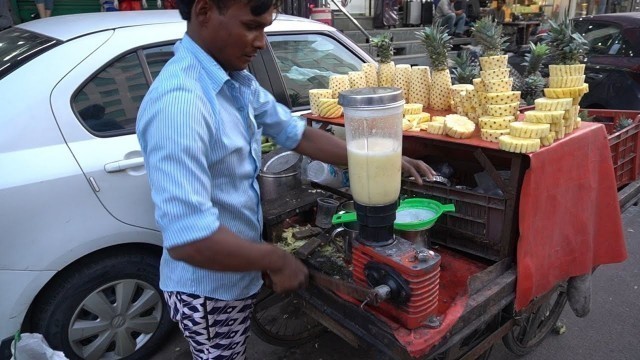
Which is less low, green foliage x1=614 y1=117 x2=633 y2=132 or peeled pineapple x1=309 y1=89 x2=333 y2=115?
peeled pineapple x1=309 y1=89 x2=333 y2=115

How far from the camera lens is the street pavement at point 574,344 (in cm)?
274

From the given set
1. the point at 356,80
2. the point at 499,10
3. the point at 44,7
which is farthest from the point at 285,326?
the point at 499,10

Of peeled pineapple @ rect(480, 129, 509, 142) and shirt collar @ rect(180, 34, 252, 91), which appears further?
peeled pineapple @ rect(480, 129, 509, 142)

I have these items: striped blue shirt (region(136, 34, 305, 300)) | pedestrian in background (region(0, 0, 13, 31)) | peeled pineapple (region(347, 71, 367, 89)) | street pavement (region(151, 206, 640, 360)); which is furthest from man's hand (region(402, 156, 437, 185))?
pedestrian in background (region(0, 0, 13, 31))

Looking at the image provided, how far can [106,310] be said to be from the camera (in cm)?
245

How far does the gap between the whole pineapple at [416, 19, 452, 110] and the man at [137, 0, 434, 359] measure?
131 cm

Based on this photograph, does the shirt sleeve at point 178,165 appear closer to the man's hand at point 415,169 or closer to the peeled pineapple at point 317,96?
the man's hand at point 415,169

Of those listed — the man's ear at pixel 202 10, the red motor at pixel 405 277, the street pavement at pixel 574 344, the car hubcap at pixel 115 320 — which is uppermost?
the man's ear at pixel 202 10

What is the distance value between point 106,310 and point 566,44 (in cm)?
269

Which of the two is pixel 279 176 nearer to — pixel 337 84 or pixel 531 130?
pixel 337 84

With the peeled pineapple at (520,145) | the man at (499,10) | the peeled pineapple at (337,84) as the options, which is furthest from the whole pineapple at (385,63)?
the man at (499,10)

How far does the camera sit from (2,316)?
216 centimetres

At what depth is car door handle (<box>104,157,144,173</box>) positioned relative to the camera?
91.5 inches

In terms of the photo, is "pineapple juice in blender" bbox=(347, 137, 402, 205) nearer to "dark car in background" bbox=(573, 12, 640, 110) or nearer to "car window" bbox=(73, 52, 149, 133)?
"car window" bbox=(73, 52, 149, 133)
